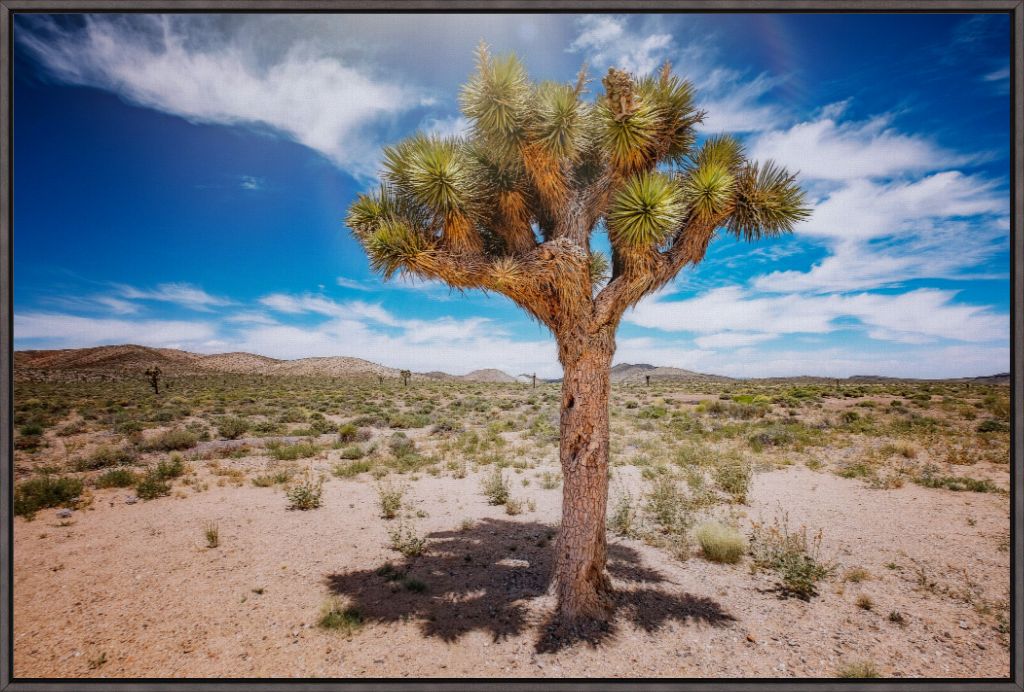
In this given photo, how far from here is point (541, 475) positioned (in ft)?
35.7

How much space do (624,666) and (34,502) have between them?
35.1 ft

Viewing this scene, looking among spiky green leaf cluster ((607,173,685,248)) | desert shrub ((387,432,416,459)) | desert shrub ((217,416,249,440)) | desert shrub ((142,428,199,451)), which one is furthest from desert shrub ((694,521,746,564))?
desert shrub ((217,416,249,440))

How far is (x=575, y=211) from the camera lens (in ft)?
15.1

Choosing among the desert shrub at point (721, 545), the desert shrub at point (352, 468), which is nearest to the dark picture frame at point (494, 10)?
the desert shrub at point (721, 545)

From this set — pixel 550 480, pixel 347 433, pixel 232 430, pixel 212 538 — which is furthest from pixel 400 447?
pixel 212 538

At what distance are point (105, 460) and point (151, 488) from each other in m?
4.10

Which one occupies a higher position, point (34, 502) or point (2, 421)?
point (2, 421)

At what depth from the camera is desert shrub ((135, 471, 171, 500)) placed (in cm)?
841

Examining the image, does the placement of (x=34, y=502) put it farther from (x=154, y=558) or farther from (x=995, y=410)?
(x=995, y=410)

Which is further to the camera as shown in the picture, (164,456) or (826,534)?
(164,456)

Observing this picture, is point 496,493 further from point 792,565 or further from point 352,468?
point 792,565

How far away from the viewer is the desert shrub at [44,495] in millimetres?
7488

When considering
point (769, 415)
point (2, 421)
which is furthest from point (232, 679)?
point (769, 415)

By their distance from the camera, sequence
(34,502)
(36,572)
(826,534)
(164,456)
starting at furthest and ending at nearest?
1. (164,456)
2. (34,502)
3. (826,534)
4. (36,572)
